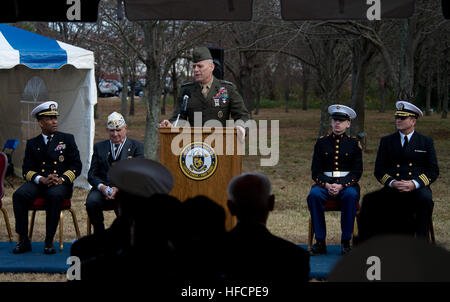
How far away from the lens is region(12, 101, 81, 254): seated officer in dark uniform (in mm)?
6277

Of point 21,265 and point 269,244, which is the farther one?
point 21,265

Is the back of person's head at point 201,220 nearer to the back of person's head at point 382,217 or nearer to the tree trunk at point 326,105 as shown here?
→ the back of person's head at point 382,217

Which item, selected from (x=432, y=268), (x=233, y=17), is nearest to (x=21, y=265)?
(x=233, y=17)

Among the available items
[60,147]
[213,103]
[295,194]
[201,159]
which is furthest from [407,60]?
[201,159]

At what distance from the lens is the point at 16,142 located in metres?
11.8

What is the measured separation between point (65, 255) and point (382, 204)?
15.0 ft

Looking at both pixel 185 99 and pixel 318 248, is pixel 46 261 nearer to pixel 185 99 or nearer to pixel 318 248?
pixel 185 99

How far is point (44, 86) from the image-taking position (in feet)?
38.4

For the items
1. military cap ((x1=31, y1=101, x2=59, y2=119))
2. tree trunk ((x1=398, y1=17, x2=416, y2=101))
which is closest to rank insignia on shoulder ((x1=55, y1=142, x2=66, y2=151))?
military cap ((x1=31, y1=101, x2=59, y2=119))

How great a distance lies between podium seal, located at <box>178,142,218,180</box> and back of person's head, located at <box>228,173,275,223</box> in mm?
2844

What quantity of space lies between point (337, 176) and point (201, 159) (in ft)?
5.67

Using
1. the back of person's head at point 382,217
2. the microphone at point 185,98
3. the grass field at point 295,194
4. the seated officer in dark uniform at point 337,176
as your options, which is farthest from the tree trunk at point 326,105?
the back of person's head at point 382,217

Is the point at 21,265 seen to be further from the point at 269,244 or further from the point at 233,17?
the point at 269,244

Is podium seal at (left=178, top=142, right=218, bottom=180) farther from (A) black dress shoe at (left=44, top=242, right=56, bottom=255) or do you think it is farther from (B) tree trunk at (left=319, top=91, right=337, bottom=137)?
(B) tree trunk at (left=319, top=91, right=337, bottom=137)
